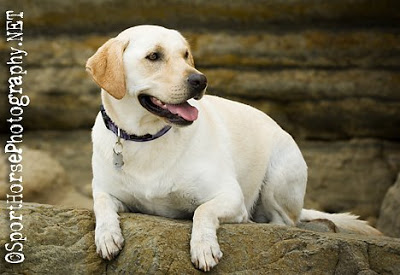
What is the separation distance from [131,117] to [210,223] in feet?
2.43

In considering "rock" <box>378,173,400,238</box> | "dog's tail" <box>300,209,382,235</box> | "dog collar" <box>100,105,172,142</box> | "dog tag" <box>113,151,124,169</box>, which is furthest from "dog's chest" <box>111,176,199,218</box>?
"rock" <box>378,173,400,238</box>

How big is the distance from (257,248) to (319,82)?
12.5 ft

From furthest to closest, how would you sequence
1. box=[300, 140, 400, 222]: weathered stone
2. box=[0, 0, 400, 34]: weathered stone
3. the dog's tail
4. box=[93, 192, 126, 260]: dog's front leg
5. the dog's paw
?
1. box=[300, 140, 400, 222]: weathered stone
2. box=[0, 0, 400, 34]: weathered stone
3. the dog's tail
4. box=[93, 192, 126, 260]: dog's front leg
5. the dog's paw

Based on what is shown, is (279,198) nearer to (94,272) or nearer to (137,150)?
(137,150)

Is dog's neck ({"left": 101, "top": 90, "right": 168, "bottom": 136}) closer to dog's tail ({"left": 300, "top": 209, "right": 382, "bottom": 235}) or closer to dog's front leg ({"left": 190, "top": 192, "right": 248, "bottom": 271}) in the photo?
dog's front leg ({"left": 190, "top": 192, "right": 248, "bottom": 271})

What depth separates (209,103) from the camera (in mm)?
5008

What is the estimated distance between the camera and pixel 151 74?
4242mm


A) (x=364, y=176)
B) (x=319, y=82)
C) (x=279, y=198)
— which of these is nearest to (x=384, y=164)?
(x=364, y=176)

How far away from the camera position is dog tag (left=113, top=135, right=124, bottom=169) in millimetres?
4402

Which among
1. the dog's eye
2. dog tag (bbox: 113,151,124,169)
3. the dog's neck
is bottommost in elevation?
dog tag (bbox: 113,151,124,169)

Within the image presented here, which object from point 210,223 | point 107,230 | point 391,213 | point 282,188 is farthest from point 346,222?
point 107,230

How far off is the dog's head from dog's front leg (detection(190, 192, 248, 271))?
1.62 ft

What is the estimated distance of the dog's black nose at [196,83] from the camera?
418 centimetres

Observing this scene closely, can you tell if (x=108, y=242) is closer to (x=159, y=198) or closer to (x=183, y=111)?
(x=159, y=198)
